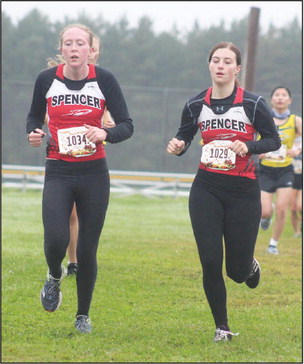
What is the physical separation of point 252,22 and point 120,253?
6388 mm

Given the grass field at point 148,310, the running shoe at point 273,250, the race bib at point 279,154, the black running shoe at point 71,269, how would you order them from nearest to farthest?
the grass field at point 148,310 < the black running shoe at point 71,269 < the race bib at point 279,154 < the running shoe at point 273,250

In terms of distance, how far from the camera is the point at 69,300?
782cm

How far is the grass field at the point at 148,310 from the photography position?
5.98 metres

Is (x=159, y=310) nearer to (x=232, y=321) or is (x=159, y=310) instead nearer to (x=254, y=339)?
(x=232, y=321)

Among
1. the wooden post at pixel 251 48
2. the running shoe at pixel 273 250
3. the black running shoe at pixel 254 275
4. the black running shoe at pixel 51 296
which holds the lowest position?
the running shoe at pixel 273 250

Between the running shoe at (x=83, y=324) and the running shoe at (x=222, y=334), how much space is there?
100cm

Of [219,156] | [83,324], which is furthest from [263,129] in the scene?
[83,324]

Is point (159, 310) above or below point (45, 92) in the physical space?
below

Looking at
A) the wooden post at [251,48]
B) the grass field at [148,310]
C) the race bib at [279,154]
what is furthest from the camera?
the wooden post at [251,48]

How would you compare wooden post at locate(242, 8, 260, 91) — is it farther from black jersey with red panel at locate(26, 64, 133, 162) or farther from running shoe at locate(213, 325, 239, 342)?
running shoe at locate(213, 325, 239, 342)

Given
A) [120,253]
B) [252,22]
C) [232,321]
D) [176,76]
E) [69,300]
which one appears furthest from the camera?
[176,76]

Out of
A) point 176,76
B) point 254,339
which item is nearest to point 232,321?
point 254,339

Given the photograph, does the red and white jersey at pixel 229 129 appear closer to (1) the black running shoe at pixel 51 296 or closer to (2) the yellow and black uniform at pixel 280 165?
(1) the black running shoe at pixel 51 296

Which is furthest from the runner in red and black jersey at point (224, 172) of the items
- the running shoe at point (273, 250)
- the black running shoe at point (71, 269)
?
the running shoe at point (273, 250)
